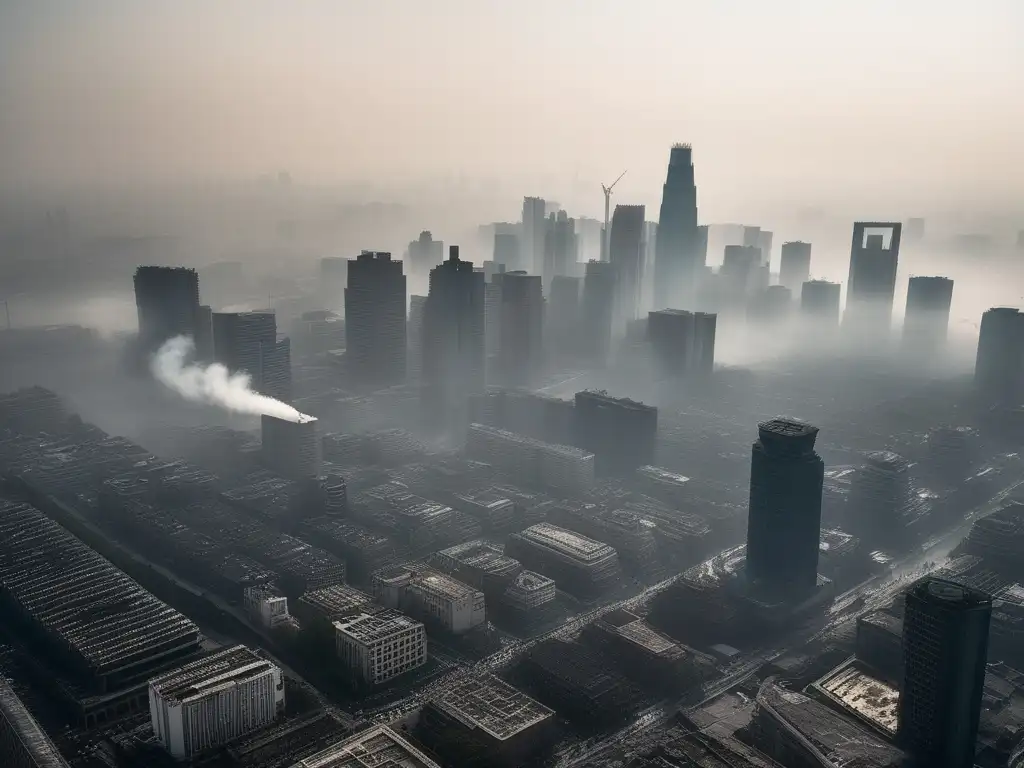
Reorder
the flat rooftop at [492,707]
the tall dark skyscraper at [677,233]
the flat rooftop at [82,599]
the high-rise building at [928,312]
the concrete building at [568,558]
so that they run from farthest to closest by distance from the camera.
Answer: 1. the tall dark skyscraper at [677,233]
2. the high-rise building at [928,312]
3. the concrete building at [568,558]
4. the flat rooftop at [82,599]
5. the flat rooftop at [492,707]

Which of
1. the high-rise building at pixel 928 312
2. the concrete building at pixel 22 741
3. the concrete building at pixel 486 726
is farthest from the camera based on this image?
the high-rise building at pixel 928 312

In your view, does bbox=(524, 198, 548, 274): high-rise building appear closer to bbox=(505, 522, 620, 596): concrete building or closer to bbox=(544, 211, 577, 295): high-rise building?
bbox=(544, 211, 577, 295): high-rise building

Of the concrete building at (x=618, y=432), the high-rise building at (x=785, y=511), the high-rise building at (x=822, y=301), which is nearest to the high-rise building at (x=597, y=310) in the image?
the high-rise building at (x=822, y=301)

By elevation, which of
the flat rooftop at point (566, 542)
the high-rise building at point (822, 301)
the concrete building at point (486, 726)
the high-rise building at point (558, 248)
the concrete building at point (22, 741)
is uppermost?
the high-rise building at point (558, 248)

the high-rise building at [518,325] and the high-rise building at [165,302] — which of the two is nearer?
the high-rise building at [165,302]

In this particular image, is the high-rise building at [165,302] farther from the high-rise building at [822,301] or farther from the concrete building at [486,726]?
the high-rise building at [822,301]

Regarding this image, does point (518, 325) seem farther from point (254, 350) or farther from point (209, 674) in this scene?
point (209, 674)
